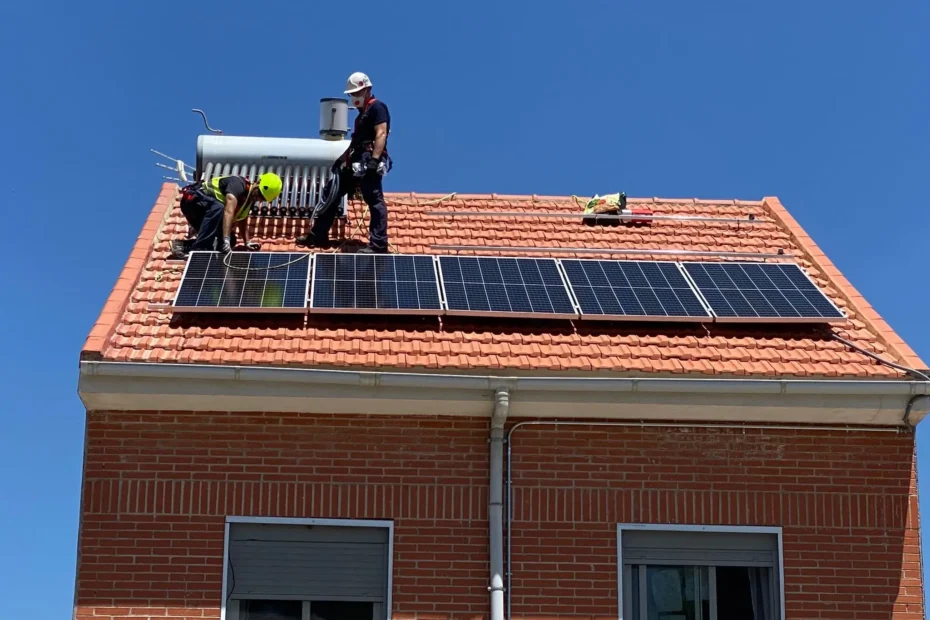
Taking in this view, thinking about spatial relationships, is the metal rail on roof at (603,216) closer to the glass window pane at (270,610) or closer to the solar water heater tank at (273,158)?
the solar water heater tank at (273,158)

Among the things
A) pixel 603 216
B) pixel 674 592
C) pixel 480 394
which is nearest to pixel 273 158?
pixel 603 216

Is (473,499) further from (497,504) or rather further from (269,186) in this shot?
(269,186)

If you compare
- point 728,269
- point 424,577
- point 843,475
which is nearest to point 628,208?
point 728,269

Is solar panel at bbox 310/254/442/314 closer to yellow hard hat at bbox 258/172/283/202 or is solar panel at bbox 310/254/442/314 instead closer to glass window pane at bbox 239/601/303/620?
yellow hard hat at bbox 258/172/283/202

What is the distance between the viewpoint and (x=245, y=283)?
11.1m

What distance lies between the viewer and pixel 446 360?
33.0ft

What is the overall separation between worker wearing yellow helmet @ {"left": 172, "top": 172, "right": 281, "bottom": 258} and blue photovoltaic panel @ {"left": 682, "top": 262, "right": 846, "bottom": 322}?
13.7ft

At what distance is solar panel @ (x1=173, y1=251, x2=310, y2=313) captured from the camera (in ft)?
34.7

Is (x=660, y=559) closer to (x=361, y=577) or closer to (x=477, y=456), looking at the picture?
(x=477, y=456)

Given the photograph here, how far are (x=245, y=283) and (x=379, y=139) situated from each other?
7.71 feet

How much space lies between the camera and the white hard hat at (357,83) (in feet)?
42.5

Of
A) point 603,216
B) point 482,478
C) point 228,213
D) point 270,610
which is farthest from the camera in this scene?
point 603,216

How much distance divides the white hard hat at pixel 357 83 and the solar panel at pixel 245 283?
2.05 metres

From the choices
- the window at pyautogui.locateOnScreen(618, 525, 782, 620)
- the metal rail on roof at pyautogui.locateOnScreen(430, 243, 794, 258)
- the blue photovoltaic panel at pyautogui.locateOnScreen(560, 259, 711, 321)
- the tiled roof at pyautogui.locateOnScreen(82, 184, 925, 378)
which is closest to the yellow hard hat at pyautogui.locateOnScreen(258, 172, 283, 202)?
the tiled roof at pyautogui.locateOnScreen(82, 184, 925, 378)
